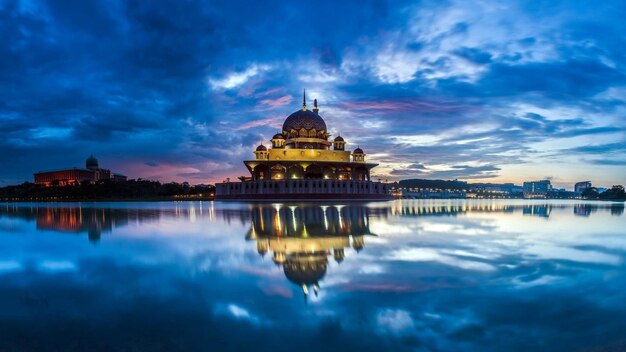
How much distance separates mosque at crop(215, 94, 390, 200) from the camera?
56938mm

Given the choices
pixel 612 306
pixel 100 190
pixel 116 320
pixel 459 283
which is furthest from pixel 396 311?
pixel 100 190

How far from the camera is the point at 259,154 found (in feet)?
218

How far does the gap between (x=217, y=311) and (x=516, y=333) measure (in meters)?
3.13

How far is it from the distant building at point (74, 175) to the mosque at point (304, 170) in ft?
263

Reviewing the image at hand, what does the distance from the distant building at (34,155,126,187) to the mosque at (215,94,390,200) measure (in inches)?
3152

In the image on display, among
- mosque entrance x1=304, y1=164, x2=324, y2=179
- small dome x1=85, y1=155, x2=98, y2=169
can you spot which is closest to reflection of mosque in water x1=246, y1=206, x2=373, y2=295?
mosque entrance x1=304, y1=164, x2=324, y2=179

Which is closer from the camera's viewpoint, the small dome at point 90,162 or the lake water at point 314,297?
the lake water at point 314,297

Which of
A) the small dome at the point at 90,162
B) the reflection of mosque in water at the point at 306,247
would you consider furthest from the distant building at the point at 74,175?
the reflection of mosque in water at the point at 306,247

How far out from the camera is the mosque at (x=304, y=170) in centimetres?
5694

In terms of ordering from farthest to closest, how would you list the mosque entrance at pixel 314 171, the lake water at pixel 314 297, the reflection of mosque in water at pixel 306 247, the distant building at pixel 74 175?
the distant building at pixel 74 175 → the mosque entrance at pixel 314 171 → the reflection of mosque in water at pixel 306 247 → the lake water at pixel 314 297

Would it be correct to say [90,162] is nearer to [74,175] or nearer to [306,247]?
[74,175]

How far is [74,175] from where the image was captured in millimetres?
129375

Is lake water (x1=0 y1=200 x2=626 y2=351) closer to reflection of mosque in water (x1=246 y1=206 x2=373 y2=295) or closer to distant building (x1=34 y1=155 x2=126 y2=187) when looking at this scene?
reflection of mosque in water (x1=246 y1=206 x2=373 y2=295)

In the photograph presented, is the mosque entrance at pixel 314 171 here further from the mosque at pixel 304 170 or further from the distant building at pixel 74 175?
the distant building at pixel 74 175
